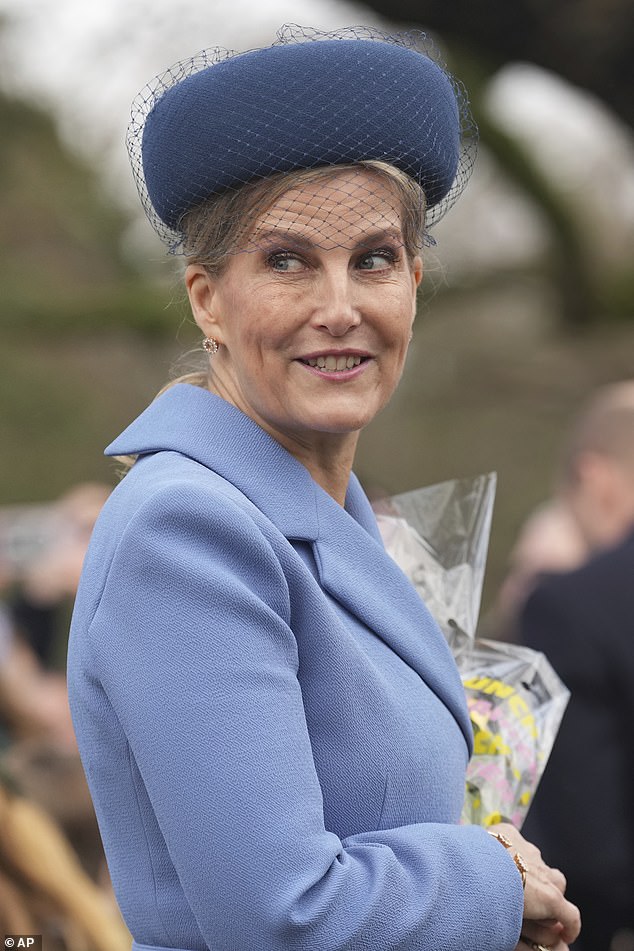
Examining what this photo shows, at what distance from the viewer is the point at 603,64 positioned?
452cm

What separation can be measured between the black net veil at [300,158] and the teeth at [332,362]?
0.48ft

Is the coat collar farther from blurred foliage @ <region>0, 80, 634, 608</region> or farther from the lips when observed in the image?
blurred foliage @ <region>0, 80, 634, 608</region>

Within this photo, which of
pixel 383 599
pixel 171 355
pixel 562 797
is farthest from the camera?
pixel 171 355

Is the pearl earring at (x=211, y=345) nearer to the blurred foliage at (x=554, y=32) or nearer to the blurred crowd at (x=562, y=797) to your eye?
the blurred crowd at (x=562, y=797)

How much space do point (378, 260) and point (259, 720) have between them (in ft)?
2.07

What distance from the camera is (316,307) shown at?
5.48 feet

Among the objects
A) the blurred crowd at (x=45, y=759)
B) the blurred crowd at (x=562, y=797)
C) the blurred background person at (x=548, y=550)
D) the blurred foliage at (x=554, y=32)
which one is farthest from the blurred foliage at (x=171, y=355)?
the blurred crowd at (x=562, y=797)

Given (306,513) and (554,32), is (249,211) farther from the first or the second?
(554,32)

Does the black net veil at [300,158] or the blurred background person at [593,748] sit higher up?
the black net veil at [300,158]

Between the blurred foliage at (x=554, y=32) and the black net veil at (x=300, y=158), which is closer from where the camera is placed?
the black net veil at (x=300, y=158)

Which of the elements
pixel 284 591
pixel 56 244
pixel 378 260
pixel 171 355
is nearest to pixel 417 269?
pixel 378 260

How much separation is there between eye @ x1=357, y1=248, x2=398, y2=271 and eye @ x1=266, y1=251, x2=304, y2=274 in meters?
0.09

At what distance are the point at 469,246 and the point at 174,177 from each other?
5650 mm

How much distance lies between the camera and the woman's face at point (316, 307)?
1657mm
